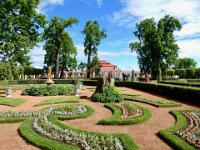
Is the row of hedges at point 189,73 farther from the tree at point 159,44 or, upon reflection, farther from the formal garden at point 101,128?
the formal garden at point 101,128

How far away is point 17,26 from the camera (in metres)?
29.5

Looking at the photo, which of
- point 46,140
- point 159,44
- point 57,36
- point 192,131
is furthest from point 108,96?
point 57,36

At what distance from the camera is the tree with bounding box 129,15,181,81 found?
4881cm

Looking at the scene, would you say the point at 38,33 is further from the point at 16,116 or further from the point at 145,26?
the point at 145,26

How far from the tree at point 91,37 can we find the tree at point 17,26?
2485cm

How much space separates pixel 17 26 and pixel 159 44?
92.4 ft

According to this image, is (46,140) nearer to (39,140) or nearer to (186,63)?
(39,140)

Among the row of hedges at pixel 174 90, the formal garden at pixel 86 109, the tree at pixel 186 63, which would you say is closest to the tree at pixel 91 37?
the formal garden at pixel 86 109

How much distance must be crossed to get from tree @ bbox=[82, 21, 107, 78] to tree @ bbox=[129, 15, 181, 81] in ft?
31.4

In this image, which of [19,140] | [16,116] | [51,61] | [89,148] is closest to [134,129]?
[89,148]

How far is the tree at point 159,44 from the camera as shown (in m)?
48.8

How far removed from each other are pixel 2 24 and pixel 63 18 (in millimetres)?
23351

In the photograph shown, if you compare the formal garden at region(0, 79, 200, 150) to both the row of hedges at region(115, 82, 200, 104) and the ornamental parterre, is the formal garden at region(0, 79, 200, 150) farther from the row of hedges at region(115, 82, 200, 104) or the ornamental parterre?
the row of hedges at region(115, 82, 200, 104)

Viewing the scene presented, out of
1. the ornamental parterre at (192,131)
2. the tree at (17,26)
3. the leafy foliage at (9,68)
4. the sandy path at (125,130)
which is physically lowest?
the sandy path at (125,130)
